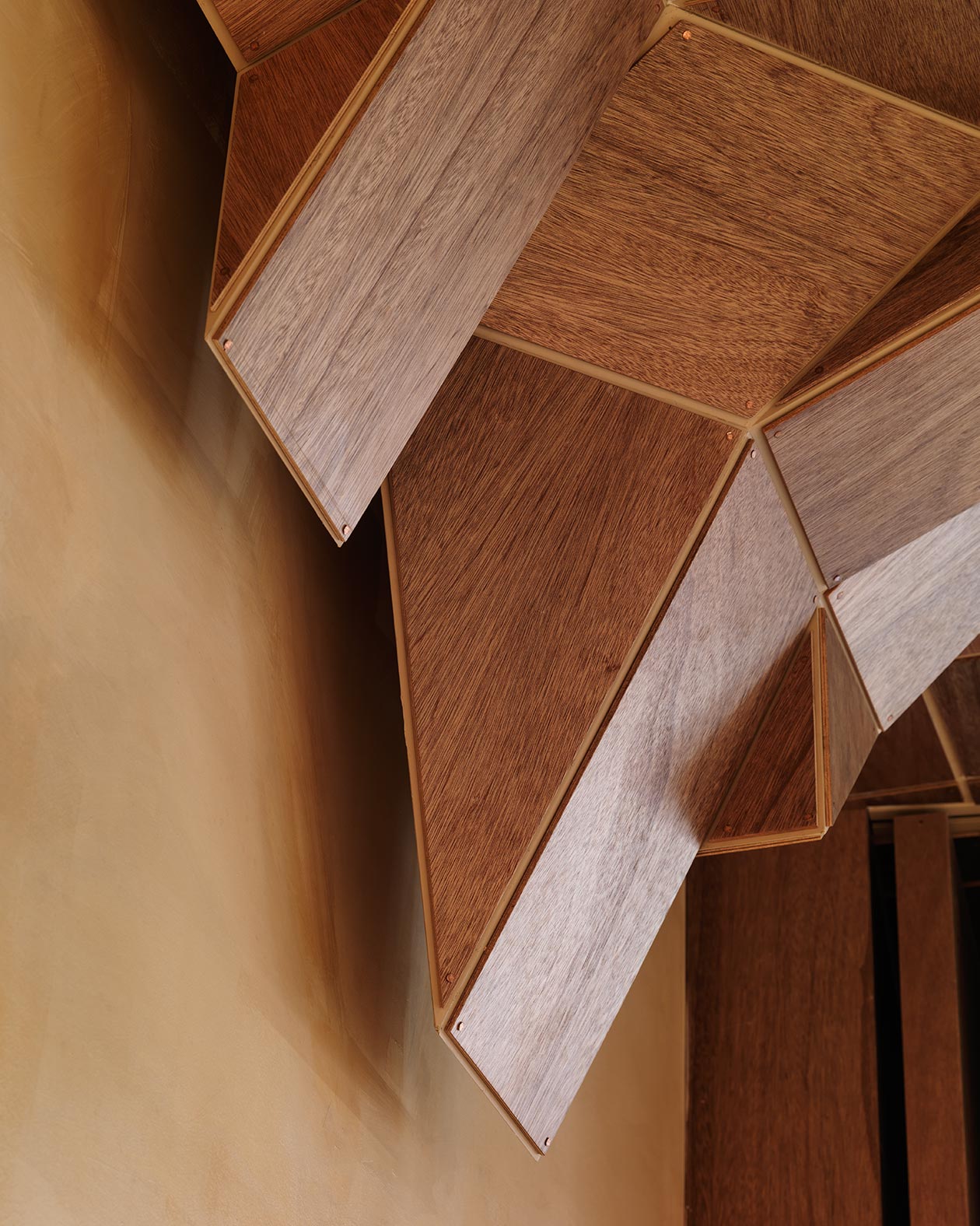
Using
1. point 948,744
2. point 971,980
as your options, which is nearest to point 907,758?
point 948,744

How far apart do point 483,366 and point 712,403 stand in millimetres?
226

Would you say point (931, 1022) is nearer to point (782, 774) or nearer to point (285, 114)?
point (782, 774)

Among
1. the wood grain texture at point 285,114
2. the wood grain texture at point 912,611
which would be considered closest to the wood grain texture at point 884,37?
the wood grain texture at point 285,114

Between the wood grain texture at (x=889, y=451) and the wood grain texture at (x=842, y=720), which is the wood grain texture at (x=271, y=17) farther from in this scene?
the wood grain texture at (x=842, y=720)

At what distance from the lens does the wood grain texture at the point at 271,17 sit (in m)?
0.97

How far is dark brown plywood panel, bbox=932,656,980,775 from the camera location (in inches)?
78.5

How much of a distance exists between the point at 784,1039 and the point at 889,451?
1264mm

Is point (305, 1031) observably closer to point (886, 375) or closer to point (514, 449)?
point (514, 449)

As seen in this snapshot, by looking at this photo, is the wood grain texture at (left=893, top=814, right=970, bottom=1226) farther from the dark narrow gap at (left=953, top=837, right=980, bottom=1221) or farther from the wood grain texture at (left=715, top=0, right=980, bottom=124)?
the wood grain texture at (left=715, top=0, right=980, bottom=124)

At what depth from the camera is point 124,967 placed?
88 cm

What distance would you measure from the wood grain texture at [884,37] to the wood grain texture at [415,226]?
0.33 feet

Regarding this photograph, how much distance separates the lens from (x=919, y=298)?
117 centimetres

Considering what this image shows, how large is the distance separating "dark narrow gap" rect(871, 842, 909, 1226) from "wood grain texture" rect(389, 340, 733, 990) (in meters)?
1.21

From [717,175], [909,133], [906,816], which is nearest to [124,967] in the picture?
[717,175]
